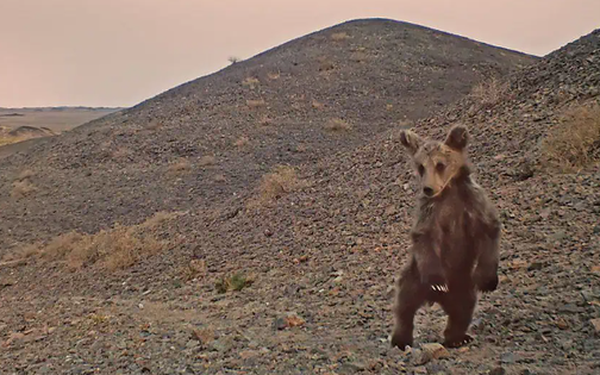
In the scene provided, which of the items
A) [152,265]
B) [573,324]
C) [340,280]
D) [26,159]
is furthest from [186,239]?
[26,159]

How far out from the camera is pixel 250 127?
2434cm

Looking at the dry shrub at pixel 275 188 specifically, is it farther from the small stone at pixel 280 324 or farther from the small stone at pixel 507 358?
the small stone at pixel 507 358

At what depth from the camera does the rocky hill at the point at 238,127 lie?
18.9 meters

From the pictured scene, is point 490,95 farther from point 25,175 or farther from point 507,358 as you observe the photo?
point 25,175

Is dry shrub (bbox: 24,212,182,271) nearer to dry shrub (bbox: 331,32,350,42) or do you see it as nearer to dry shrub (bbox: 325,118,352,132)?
dry shrub (bbox: 325,118,352,132)

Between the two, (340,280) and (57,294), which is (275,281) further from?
(57,294)

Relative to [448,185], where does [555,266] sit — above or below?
below

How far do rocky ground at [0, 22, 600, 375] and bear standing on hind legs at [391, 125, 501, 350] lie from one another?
2.01ft

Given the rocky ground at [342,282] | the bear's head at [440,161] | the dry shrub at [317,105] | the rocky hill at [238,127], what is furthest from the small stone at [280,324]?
the dry shrub at [317,105]

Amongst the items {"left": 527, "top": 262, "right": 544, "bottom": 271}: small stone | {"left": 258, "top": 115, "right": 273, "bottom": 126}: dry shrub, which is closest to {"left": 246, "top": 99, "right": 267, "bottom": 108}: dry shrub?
{"left": 258, "top": 115, "right": 273, "bottom": 126}: dry shrub

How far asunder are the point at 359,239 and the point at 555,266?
3562 mm

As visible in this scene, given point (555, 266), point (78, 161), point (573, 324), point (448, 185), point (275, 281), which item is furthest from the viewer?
point (78, 161)

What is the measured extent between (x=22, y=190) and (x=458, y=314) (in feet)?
65.7

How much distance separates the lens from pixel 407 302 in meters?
4.09
